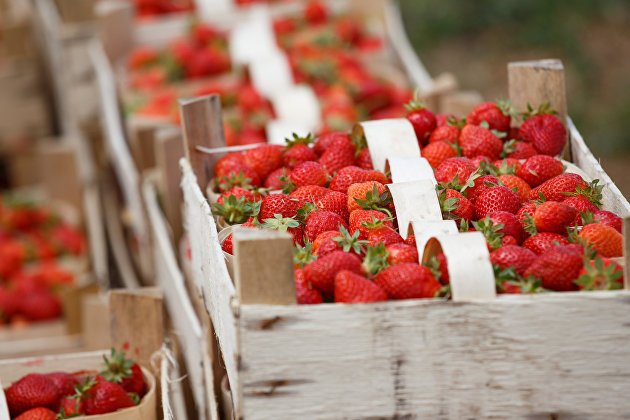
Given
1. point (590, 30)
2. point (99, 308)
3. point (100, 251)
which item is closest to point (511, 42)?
point (590, 30)

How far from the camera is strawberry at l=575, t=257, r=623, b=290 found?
50.1 inches

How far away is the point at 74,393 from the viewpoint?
1.73 meters

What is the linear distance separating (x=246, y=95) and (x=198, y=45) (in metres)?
0.70

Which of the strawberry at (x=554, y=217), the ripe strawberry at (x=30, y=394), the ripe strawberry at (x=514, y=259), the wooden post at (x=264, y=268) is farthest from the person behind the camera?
the ripe strawberry at (x=30, y=394)

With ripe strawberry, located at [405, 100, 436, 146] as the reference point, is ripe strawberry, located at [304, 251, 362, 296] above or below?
below

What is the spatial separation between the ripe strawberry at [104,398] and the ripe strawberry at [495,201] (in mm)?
778

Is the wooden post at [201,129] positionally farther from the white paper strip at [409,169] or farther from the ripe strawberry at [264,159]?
the white paper strip at [409,169]

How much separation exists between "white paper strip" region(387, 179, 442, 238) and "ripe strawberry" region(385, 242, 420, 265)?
9cm

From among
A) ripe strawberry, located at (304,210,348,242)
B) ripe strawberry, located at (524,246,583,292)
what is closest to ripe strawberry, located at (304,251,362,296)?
ripe strawberry, located at (304,210,348,242)

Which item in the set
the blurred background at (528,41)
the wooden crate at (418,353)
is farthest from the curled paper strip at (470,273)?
the blurred background at (528,41)

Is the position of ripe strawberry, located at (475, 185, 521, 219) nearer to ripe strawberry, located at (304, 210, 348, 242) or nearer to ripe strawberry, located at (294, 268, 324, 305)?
ripe strawberry, located at (304, 210, 348, 242)

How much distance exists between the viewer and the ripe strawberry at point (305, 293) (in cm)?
129

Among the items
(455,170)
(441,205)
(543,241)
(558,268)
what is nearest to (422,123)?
(455,170)

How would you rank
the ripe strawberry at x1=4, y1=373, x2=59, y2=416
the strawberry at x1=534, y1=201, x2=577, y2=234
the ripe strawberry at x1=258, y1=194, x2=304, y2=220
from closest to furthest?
1. the strawberry at x1=534, y1=201, x2=577, y2=234
2. the ripe strawberry at x1=258, y1=194, x2=304, y2=220
3. the ripe strawberry at x1=4, y1=373, x2=59, y2=416
